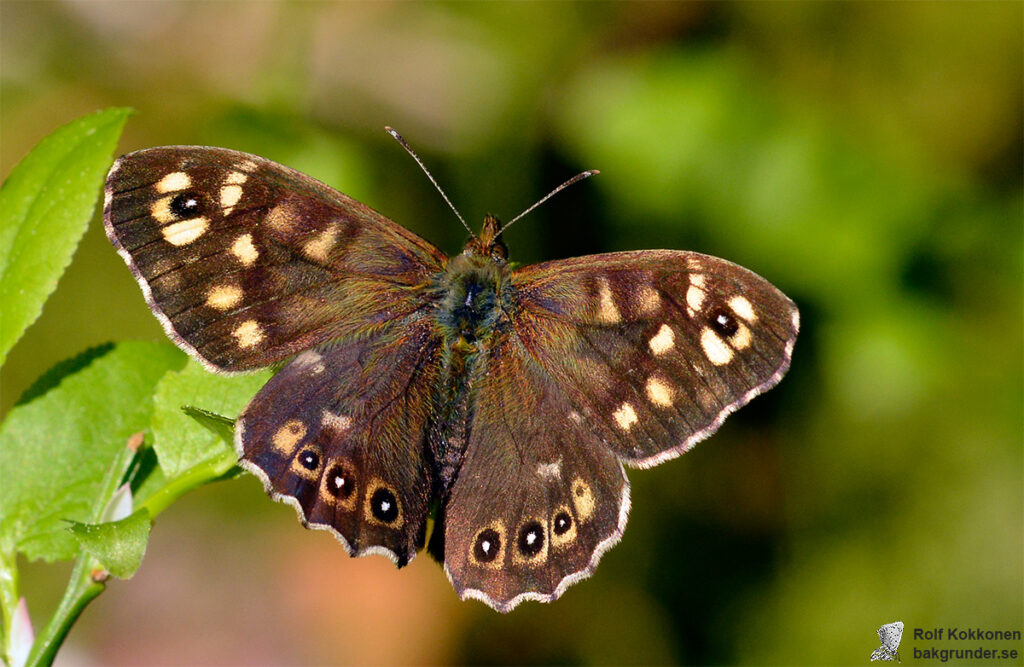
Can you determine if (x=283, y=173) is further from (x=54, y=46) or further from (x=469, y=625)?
(x=54, y=46)

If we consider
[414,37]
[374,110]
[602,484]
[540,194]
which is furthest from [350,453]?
[414,37]

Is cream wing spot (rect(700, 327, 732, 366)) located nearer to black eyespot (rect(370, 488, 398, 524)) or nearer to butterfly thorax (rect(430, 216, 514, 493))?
butterfly thorax (rect(430, 216, 514, 493))

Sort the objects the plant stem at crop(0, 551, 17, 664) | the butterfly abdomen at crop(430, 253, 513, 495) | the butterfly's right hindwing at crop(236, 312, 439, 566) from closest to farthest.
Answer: the plant stem at crop(0, 551, 17, 664) < the butterfly's right hindwing at crop(236, 312, 439, 566) < the butterfly abdomen at crop(430, 253, 513, 495)

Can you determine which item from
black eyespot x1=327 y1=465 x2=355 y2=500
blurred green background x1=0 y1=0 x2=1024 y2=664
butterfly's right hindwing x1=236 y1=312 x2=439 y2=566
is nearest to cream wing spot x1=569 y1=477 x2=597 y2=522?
butterfly's right hindwing x1=236 y1=312 x2=439 y2=566

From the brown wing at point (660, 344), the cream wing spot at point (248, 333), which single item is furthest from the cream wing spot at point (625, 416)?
the cream wing spot at point (248, 333)

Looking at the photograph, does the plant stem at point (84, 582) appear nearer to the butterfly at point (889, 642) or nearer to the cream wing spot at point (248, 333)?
the cream wing spot at point (248, 333)

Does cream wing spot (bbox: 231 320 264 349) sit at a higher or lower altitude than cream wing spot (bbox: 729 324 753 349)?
higher
